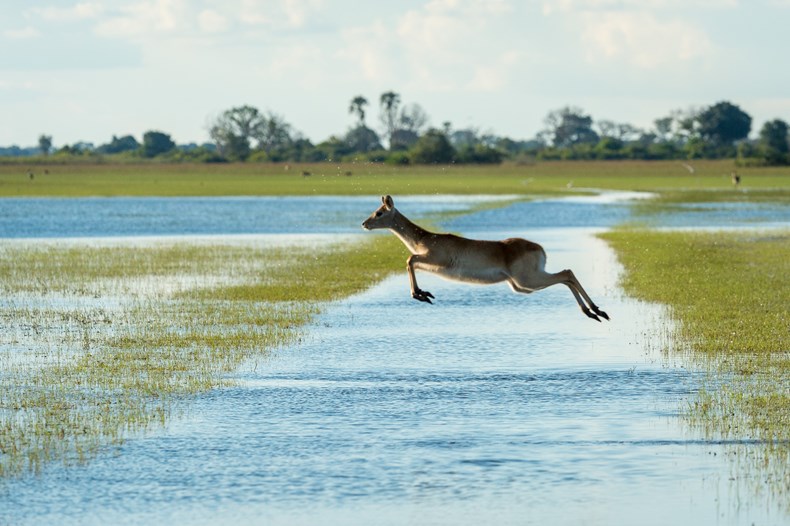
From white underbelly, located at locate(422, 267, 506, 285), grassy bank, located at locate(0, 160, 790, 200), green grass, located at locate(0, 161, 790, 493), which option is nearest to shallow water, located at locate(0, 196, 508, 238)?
grassy bank, located at locate(0, 160, 790, 200)

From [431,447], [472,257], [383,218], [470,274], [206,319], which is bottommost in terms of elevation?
[206,319]

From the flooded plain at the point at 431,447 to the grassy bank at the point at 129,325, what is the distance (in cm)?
79

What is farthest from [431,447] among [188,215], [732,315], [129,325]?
[188,215]

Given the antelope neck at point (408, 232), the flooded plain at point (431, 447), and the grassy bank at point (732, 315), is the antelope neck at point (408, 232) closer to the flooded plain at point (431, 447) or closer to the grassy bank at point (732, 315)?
the flooded plain at point (431, 447)

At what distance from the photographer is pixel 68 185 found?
140500 millimetres

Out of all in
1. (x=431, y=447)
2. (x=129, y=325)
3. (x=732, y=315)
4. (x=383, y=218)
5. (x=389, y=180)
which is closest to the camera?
(x=431, y=447)

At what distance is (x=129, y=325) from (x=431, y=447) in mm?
12713

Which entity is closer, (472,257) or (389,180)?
(472,257)

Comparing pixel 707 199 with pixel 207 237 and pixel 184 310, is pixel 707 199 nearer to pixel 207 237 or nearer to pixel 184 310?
pixel 207 237

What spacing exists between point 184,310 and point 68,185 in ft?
373

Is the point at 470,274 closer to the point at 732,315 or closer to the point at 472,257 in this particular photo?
the point at 472,257

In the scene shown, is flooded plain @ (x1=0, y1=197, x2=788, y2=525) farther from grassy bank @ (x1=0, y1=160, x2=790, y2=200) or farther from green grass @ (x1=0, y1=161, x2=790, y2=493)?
grassy bank @ (x1=0, y1=160, x2=790, y2=200)

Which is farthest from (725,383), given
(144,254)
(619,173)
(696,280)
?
(619,173)

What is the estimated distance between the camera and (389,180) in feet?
543
